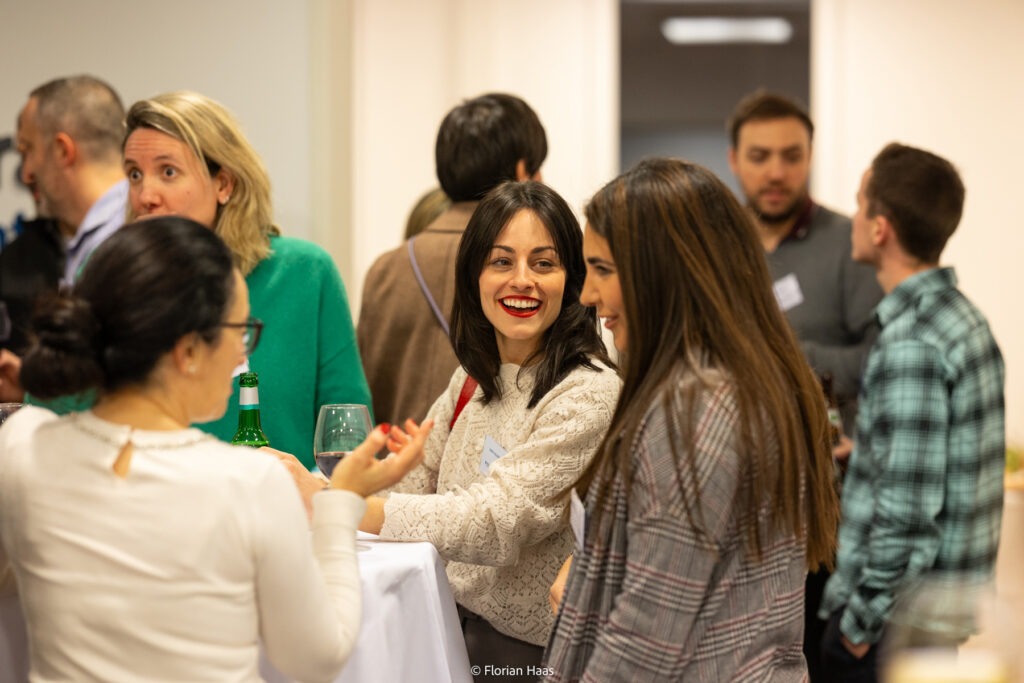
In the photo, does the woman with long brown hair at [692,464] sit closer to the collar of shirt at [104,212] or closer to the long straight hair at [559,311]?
the long straight hair at [559,311]

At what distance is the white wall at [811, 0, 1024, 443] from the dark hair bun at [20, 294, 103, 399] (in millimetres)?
4478

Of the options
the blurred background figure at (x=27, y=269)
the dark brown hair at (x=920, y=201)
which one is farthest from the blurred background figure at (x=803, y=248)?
the blurred background figure at (x=27, y=269)

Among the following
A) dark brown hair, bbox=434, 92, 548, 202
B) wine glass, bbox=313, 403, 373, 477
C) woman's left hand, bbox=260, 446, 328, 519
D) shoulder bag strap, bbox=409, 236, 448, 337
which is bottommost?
woman's left hand, bbox=260, 446, 328, 519

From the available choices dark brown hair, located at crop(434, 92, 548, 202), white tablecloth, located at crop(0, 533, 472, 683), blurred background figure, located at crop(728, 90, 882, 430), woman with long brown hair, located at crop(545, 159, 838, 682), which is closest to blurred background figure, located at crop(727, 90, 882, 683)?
blurred background figure, located at crop(728, 90, 882, 430)

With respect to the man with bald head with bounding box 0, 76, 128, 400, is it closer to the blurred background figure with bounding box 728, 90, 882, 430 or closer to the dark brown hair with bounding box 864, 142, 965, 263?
the blurred background figure with bounding box 728, 90, 882, 430

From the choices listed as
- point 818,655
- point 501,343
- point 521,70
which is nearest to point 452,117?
point 501,343

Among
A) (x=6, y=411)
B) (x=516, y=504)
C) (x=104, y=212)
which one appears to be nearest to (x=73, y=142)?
(x=104, y=212)

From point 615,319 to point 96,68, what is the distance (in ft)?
11.0

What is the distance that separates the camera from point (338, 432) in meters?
1.95

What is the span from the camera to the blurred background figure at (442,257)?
293cm

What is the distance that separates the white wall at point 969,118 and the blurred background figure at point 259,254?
3287 millimetres

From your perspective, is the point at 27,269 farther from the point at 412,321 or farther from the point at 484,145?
the point at 484,145

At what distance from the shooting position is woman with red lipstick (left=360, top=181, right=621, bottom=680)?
194 centimetres

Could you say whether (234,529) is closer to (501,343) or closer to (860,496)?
(501,343)
